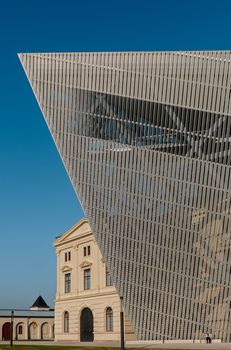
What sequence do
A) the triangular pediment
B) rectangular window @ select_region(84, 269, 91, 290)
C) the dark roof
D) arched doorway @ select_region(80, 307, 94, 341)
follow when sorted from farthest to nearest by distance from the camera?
the dark roof < the triangular pediment < rectangular window @ select_region(84, 269, 91, 290) < arched doorway @ select_region(80, 307, 94, 341)

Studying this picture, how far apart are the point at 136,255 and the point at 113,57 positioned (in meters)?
15.0

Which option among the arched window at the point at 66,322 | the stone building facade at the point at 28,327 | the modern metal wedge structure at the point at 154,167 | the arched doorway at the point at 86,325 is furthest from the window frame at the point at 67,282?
the stone building facade at the point at 28,327

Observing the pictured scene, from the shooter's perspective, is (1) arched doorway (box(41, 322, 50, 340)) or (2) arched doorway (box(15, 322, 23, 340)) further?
(1) arched doorway (box(41, 322, 50, 340))

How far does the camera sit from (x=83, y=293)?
6450 centimetres

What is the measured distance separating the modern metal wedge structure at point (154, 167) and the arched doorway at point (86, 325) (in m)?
21.9

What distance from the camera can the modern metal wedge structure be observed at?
38125 mm

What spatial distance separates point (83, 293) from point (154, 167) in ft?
96.4

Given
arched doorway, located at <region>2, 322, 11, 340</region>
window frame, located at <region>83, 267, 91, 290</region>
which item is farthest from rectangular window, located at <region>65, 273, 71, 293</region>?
arched doorway, located at <region>2, 322, 11, 340</region>

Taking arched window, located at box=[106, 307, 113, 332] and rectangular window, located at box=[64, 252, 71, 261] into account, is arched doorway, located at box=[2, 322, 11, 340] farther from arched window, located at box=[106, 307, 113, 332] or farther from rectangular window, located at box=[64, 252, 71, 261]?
arched window, located at box=[106, 307, 113, 332]

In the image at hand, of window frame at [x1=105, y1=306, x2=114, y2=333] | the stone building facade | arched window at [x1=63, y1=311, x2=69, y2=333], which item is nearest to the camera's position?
window frame at [x1=105, y1=306, x2=114, y2=333]

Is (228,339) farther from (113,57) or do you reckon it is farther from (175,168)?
(113,57)

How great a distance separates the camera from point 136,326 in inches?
1666

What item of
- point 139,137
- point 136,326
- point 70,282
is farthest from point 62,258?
point 139,137

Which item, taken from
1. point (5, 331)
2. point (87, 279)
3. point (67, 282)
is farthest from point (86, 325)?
point (5, 331)
